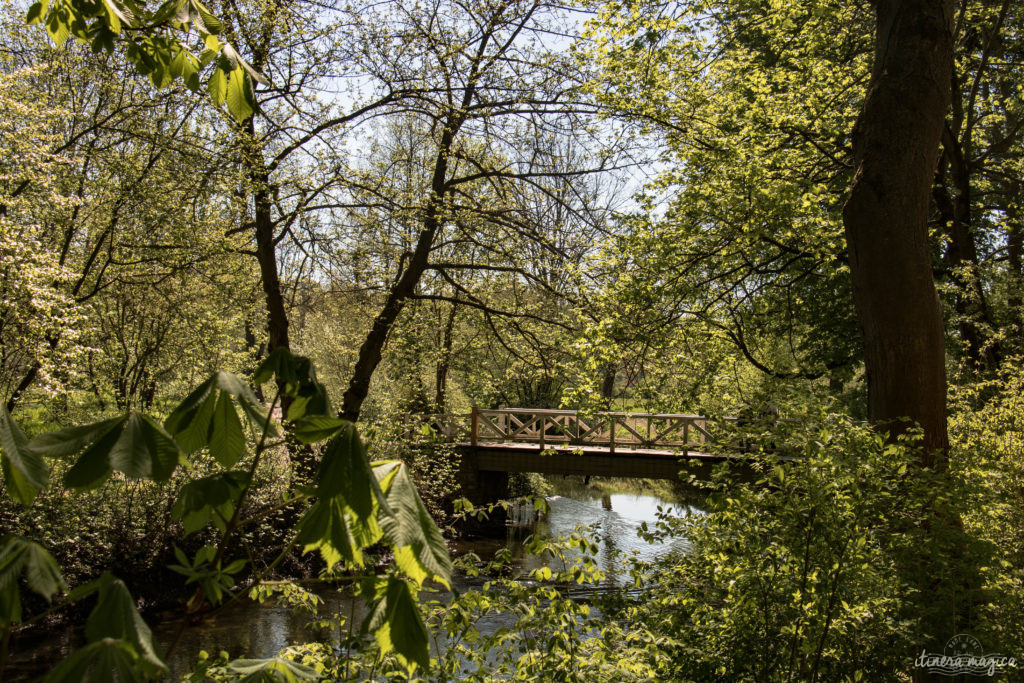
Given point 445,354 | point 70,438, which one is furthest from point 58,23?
point 445,354

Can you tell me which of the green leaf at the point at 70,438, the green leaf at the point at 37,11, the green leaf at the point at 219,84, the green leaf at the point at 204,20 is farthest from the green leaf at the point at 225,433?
the green leaf at the point at 37,11

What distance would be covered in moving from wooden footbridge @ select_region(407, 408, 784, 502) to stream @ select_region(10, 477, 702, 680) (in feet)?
3.85

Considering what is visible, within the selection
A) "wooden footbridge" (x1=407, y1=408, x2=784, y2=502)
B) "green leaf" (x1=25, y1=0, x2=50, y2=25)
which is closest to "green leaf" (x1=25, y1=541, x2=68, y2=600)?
"green leaf" (x1=25, y1=0, x2=50, y2=25)

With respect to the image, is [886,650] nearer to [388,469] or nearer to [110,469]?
[388,469]

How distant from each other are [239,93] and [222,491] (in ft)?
3.74

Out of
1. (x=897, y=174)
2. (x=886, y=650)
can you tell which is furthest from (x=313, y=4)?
(x=886, y=650)

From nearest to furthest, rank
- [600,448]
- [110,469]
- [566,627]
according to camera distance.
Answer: [110,469], [566,627], [600,448]

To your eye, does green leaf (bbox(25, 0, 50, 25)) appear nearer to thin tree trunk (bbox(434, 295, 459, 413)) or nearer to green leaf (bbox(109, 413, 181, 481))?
green leaf (bbox(109, 413, 181, 481))

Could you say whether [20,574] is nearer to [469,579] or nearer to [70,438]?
[70,438]

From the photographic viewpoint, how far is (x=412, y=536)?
1022mm

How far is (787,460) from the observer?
3.75m

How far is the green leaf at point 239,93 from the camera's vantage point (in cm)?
179

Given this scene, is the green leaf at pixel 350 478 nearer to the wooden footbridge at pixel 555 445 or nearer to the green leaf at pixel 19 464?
the green leaf at pixel 19 464

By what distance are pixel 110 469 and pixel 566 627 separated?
2750 mm
